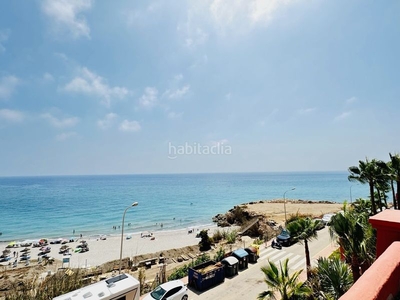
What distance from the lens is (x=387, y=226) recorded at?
593cm

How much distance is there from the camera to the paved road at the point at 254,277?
15.1 meters

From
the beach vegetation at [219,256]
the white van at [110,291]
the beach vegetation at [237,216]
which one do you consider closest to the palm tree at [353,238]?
the white van at [110,291]

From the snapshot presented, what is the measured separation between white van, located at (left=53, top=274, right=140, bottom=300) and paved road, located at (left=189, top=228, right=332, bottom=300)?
4741 millimetres

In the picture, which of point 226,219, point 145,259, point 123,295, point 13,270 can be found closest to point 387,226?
point 123,295

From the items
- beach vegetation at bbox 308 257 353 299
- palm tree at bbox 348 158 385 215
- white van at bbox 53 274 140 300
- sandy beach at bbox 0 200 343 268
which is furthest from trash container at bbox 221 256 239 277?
sandy beach at bbox 0 200 343 268

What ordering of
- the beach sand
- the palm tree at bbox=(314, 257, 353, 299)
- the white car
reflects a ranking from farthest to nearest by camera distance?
the beach sand < the white car < the palm tree at bbox=(314, 257, 353, 299)

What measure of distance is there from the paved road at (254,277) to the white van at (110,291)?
474 centimetres

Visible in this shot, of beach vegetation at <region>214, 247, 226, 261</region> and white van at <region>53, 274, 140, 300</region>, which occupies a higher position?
white van at <region>53, 274, 140, 300</region>

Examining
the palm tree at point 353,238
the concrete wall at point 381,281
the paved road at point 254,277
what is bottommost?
the paved road at point 254,277

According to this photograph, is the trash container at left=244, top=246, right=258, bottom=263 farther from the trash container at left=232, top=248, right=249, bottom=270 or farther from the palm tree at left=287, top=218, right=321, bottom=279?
the palm tree at left=287, top=218, right=321, bottom=279

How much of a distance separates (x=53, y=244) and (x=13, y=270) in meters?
16.0

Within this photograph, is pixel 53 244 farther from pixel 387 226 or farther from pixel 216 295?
pixel 387 226

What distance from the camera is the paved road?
15.1 m

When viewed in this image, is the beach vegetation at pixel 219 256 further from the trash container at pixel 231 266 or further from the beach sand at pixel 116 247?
the beach sand at pixel 116 247
